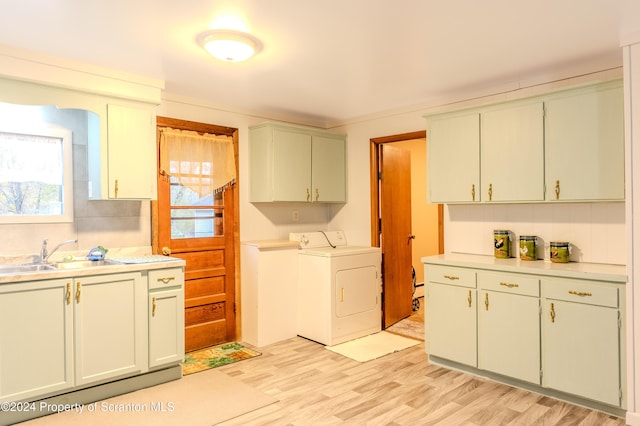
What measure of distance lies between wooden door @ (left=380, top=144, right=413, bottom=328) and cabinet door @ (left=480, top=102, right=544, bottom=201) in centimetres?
148

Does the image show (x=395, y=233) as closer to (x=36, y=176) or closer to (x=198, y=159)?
(x=198, y=159)

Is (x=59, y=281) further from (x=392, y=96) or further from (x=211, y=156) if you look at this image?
(x=392, y=96)

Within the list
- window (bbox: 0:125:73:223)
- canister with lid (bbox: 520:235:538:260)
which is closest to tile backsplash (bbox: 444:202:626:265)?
canister with lid (bbox: 520:235:538:260)

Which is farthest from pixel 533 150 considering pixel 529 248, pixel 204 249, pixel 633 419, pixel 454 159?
pixel 204 249

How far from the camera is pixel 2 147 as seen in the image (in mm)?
3084

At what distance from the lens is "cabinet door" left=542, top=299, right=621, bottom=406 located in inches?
107

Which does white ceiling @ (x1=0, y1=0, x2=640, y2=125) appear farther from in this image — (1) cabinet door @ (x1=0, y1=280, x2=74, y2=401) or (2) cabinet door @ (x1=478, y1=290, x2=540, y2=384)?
(2) cabinet door @ (x1=478, y1=290, x2=540, y2=384)

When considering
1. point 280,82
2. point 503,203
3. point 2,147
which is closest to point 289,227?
point 280,82

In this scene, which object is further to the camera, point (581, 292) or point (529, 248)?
point (529, 248)

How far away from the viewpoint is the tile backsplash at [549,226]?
10.3 feet

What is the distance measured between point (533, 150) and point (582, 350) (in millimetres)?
1463

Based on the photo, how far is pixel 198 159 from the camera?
4117 millimetres

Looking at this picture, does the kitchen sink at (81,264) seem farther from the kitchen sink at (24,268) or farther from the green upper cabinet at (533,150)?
the green upper cabinet at (533,150)

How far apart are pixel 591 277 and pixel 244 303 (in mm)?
3032
